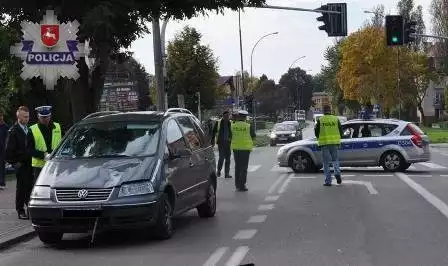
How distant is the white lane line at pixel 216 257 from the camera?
751 cm

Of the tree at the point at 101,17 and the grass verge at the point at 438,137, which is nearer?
the tree at the point at 101,17

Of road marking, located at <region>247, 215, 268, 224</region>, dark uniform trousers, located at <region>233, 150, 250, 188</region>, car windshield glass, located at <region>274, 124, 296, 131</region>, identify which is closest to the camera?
road marking, located at <region>247, 215, 268, 224</region>

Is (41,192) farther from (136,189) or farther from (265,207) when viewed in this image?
(265,207)

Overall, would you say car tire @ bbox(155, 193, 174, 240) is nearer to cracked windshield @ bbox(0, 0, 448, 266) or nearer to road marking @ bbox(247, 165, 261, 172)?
cracked windshield @ bbox(0, 0, 448, 266)

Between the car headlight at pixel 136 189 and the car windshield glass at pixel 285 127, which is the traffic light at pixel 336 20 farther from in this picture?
the car windshield glass at pixel 285 127

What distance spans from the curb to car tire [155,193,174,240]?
6.64 feet

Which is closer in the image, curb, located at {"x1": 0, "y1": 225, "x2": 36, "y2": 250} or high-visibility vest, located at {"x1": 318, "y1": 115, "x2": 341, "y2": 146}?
curb, located at {"x1": 0, "y1": 225, "x2": 36, "y2": 250}

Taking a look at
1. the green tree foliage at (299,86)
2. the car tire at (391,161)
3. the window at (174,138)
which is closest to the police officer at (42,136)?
the window at (174,138)

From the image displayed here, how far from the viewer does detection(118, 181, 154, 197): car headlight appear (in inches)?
331

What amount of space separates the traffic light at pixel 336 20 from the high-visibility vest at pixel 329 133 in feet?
33.2

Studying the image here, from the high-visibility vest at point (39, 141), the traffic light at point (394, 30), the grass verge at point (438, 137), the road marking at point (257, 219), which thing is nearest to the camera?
the road marking at point (257, 219)

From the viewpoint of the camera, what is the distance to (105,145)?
9.41 m

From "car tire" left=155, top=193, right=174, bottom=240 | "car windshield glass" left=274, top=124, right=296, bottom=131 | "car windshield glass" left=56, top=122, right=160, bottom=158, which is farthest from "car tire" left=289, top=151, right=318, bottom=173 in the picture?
"car windshield glass" left=274, top=124, right=296, bottom=131

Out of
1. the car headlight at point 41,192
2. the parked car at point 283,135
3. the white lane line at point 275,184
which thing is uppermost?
the car headlight at point 41,192
